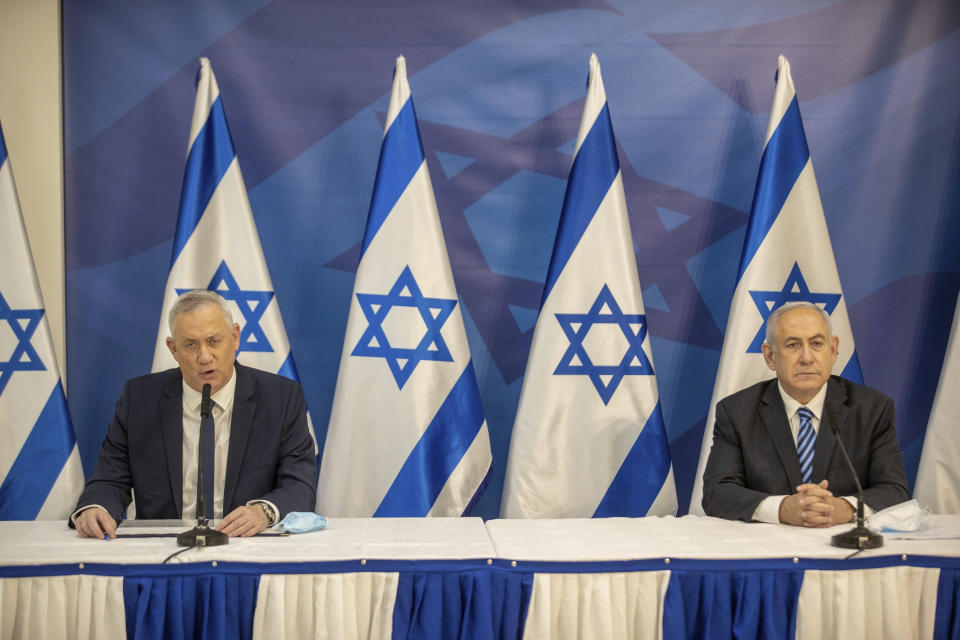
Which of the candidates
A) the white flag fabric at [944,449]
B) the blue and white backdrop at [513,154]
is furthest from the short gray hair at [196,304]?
the white flag fabric at [944,449]

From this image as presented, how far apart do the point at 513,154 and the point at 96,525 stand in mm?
2518

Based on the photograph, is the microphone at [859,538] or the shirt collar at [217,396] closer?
the microphone at [859,538]

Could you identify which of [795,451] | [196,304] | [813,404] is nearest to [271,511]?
[196,304]

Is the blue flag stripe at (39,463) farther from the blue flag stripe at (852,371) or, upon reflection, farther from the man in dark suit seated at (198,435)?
the blue flag stripe at (852,371)

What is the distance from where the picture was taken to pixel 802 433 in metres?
3.06

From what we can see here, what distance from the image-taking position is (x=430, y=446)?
366cm

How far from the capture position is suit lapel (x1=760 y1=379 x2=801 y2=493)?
3.02m

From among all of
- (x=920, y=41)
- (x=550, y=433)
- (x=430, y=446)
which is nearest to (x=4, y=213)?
(x=430, y=446)

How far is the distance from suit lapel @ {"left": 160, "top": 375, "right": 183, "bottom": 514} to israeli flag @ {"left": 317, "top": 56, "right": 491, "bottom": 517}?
0.80m

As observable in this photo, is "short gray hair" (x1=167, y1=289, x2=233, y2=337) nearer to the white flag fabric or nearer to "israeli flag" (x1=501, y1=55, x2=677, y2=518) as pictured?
"israeli flag" (x1=501, y1=55, x2=677, y2=518)

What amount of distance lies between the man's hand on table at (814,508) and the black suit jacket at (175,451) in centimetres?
154

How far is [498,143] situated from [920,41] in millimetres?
2120

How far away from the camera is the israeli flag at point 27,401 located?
11.6 ft

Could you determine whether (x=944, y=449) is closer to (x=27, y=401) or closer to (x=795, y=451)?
(x=795, y=451)
